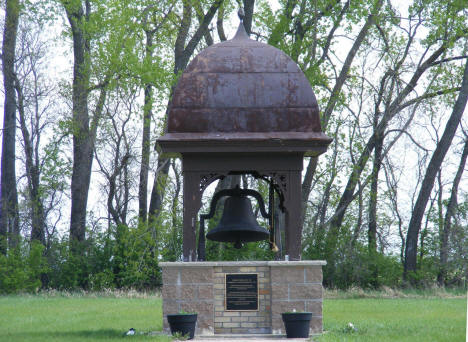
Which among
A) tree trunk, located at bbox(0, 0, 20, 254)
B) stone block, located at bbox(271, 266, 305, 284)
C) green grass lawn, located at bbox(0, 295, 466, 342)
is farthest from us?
tree trunk, located at bbox(0, 0, 20, 254)

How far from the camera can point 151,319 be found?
12.1 meters

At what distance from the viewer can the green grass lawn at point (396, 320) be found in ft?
30.6

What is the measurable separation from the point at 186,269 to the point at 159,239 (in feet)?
35.1

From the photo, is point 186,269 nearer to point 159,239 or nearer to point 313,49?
point 159,239

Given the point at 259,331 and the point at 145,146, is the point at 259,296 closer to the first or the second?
the point at 259,331

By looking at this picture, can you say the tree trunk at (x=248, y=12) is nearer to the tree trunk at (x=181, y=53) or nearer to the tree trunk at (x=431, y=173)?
the tree trunk at (x=181, y=53)

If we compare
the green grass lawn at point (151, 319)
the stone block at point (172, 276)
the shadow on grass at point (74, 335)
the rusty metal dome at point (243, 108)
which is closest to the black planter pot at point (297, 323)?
the green grass lawn at point (151, 319)

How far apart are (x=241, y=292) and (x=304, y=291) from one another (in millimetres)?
929

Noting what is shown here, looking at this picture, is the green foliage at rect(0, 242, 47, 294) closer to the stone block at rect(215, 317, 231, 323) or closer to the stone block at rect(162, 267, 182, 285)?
the stone block at rect(162, 267, 182, 285)

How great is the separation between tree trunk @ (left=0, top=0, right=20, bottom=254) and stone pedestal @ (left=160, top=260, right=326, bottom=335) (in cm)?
1325

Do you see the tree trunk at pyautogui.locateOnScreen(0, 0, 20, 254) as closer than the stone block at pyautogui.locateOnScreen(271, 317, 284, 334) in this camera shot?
No

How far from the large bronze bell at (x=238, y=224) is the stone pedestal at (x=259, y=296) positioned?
0.87m

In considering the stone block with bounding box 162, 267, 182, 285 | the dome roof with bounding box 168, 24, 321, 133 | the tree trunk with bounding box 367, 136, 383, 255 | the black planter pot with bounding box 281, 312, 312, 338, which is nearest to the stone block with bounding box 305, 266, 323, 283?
the black planter pot with bounding box 281, 312, 312, 338

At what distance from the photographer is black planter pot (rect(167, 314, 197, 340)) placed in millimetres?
9422
